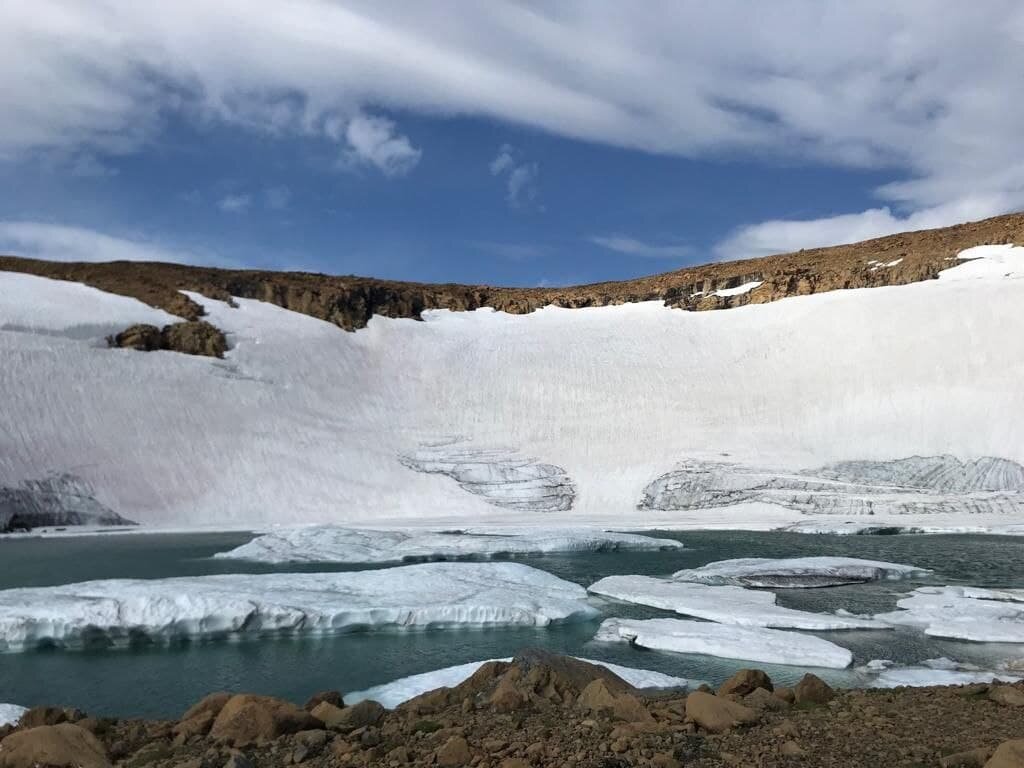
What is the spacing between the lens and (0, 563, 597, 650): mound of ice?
567 inches

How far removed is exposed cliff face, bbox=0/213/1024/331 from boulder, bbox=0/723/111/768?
147 ft

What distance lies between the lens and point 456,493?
40.4 metres

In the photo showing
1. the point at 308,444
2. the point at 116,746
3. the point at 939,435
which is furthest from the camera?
the point at 308,444

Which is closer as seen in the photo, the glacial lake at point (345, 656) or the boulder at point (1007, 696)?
the boulder at point (1007, 696)

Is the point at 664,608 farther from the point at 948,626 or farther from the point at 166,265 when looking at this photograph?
the point at 166,265

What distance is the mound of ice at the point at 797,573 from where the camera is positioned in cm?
1986

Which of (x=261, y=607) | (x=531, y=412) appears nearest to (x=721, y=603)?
(x=261, y=607)

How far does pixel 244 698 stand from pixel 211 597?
8137 millimetres

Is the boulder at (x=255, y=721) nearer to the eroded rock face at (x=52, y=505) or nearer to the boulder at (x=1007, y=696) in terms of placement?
the boulder at (x=1007, y=696)

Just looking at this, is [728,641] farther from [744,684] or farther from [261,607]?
[261,607]

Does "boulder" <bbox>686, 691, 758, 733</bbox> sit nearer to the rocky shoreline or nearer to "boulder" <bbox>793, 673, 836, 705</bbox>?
the rocky shoreline

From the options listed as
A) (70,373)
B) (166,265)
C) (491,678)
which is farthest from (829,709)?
(166,265)

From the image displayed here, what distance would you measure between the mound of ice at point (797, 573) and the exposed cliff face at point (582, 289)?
38.0m

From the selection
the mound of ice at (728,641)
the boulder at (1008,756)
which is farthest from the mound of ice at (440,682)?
the boulder at (1008,756)
